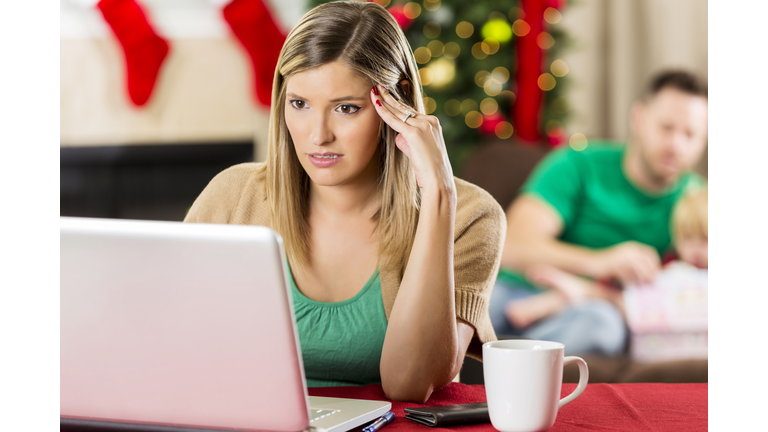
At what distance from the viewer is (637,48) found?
12.4ft

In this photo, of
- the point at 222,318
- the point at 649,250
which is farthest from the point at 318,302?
the point at 649,250

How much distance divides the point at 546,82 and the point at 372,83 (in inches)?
98.2

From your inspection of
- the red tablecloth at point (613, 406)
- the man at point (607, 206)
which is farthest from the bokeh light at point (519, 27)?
the red tablecloth at point (613, 406)

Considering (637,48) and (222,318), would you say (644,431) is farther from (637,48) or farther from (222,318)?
(637,48)

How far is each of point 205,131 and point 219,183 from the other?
260 cm

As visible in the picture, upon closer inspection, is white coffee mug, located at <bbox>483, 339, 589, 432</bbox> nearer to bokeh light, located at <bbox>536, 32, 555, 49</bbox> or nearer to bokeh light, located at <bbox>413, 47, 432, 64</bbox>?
bokeh light, located at <bbox>413, 47, 432, 64</bbox>

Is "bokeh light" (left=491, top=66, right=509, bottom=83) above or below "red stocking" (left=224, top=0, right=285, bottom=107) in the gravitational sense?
below

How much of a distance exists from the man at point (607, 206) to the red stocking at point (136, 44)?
2.10 metres

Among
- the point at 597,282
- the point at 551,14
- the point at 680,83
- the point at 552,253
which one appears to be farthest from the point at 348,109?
the point at 551,14

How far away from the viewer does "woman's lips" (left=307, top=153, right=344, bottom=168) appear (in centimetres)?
100

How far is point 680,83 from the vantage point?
2.50m

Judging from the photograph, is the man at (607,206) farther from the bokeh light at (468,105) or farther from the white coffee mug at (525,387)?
the white coffee mug at (525,387)

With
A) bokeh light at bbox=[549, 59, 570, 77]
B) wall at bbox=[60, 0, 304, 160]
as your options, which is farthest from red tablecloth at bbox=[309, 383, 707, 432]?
wall at bbox=[60, 0, 304, 160]
